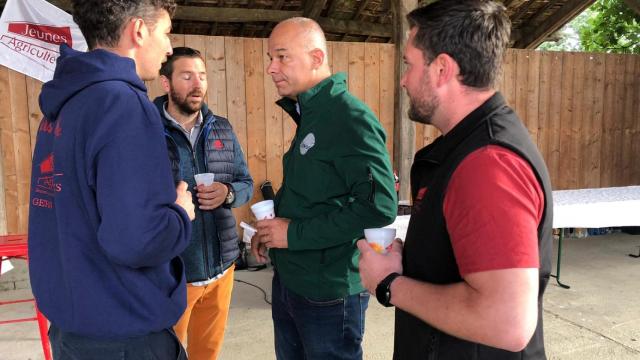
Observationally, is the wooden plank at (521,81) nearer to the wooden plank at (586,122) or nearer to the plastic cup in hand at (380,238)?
the wooden plank at (586,122)

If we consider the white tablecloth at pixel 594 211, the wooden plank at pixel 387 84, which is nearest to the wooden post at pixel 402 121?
the wooden plank at pixel 387 84

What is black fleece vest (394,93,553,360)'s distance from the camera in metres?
1.09

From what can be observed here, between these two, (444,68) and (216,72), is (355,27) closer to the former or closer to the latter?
(216,72)

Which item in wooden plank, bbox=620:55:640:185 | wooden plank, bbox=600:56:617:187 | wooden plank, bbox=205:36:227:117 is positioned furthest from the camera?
wooden plank, bbox=620:55:640:185

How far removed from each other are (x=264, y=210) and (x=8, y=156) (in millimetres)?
3914

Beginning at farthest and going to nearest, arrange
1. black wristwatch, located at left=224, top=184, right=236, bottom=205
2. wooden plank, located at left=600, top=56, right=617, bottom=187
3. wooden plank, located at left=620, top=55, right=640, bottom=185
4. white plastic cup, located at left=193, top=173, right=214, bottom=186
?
wooden plank, located at left=620, top=55, right=640, bottom=185 → wooden plank, located at left=600, top=56, right=617, bottom=187 → black wristwatch, located at left=224, top=184, right=236, bottom=205 → white plastic cup, located at left=193, top=173, right=214, bottom=186

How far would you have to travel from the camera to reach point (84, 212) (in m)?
1.25

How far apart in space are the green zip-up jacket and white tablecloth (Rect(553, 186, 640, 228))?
3100 mm

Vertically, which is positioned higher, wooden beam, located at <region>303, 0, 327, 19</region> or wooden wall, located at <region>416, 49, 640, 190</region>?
wooden beam, located at <region>303, 0, 327, 19</region>

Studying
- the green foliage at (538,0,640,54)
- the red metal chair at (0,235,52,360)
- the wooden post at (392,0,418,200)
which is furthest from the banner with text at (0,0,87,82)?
the green foliage at (538,0,640,54)

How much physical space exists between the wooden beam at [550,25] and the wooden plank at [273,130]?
204 inches

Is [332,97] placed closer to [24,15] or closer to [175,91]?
[175,91]

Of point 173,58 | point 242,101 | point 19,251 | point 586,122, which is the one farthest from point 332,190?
point 586,122

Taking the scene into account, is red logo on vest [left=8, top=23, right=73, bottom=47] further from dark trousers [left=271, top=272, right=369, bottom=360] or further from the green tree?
the green tree
